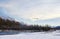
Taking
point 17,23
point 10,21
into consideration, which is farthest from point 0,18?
point 17,23

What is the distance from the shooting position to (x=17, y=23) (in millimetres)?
91312

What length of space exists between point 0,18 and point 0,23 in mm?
3597

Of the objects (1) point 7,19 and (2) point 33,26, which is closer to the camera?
(1) point 7,19

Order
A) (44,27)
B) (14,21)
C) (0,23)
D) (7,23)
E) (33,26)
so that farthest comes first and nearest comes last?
(44,27), (33,26), (14,21), (7,23), (0,23)

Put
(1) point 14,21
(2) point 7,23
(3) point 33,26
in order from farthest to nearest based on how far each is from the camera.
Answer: (3) point 33,26
(1) point 14,21
(2) point 7,23

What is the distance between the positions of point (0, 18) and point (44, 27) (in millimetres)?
44357

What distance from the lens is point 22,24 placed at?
93.6 meters

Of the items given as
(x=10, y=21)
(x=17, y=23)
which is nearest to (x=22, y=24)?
(x=17, y=23)

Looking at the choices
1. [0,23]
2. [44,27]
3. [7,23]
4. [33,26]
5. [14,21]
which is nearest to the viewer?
[0,23]

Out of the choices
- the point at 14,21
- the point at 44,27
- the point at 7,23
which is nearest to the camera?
the point at 7,23

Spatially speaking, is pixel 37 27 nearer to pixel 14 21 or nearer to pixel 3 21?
pixel 14 21

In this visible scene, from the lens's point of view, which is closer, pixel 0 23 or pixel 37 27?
pixel 0 23

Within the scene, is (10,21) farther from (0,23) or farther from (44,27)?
(44,27)

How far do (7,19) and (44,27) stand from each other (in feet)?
131
